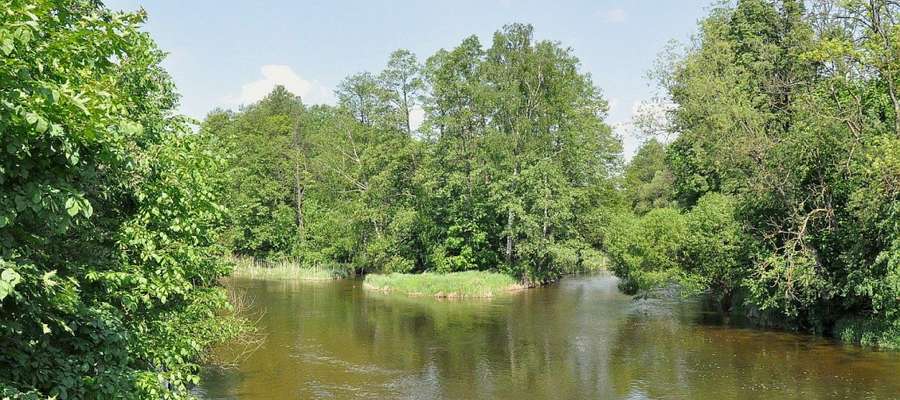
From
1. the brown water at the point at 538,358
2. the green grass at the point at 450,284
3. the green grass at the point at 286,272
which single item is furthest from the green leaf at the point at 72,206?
the green grass at the point at 286,272

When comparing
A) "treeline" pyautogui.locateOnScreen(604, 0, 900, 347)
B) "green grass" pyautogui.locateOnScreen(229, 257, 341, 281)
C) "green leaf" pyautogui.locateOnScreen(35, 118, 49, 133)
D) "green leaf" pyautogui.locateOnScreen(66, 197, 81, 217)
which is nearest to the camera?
"green leaf" pyautogui.locateOnScreen(35, 118, 49, 133)

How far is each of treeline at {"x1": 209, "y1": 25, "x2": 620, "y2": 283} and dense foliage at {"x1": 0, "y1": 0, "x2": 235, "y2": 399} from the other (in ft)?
105

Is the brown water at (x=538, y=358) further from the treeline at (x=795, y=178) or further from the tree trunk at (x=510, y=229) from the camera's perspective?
the tree trunk at (x=510, y=229)

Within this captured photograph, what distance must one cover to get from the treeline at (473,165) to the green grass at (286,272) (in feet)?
6.25

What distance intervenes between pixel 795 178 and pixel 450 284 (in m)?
21.3

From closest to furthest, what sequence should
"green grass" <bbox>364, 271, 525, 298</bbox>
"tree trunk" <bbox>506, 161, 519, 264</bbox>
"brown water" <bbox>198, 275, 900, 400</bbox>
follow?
"brown water" <bbox>198, 275, 900, 400</bbox> → "green grass" <bbox>364, 271, 525, 298</bbox> → "tree trunk" <bbox>506, 161, 519, 264</bbox>

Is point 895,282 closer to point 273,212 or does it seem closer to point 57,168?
point 57,168

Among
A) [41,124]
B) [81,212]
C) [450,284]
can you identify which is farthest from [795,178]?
[41,124]

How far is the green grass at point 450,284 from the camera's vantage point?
134ft

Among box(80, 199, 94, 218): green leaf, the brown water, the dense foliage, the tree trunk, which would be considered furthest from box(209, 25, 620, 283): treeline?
box(80, 199, 94, 218): green leaf

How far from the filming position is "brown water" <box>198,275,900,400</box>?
19.4 m

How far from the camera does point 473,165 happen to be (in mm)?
45562

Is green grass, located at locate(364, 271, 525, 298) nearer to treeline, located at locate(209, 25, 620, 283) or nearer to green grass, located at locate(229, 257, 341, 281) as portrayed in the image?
treeline, located at locate(209, 25, 620, 283)

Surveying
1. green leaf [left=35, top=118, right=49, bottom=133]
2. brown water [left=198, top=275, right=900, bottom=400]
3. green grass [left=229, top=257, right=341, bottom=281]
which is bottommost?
brown water [left=198, top=275, right=900, bottom=400]
